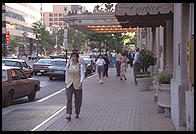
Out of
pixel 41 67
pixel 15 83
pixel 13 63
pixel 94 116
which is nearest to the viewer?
pixel 94 116

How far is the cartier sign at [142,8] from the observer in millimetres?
10070

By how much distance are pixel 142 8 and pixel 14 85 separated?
17.8 ft

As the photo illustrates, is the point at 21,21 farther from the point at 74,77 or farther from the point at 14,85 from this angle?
the point at 74,77

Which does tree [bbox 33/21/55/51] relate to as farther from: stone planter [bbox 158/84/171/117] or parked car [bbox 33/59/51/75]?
stone planter [bbox 158/84/171/117]

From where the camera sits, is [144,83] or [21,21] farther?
[21,21]

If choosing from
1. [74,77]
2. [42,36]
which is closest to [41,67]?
[74,77]

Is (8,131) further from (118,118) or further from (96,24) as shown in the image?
(96,24)

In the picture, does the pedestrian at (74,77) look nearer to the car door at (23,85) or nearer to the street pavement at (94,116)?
the street pavement at (94,116)

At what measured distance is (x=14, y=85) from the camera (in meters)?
13.5

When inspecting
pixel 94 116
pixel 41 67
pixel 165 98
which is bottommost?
pixel 94 116

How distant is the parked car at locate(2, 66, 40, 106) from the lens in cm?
1298

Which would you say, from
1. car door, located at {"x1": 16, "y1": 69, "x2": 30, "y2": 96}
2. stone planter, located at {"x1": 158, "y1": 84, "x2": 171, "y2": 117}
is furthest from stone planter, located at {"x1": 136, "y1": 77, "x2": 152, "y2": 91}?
stone planter, located at {"x1": 158, "y1": 84, "x2": 171, "y2": 117}

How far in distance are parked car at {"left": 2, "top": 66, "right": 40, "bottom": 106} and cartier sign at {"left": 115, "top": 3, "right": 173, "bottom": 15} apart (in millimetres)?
4599

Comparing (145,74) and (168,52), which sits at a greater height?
(168,52)
